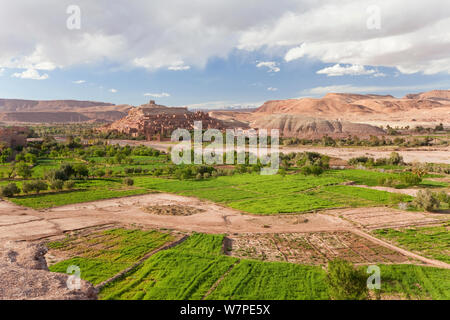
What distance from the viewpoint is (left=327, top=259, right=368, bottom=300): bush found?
12352 millimetres

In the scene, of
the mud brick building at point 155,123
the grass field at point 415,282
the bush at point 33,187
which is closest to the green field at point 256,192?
the bush at point 33,187

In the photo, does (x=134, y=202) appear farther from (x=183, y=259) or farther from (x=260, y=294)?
(x=260, y=294)

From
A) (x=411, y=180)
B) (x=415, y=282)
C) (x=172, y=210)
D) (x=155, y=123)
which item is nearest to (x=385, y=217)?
(x=415, y=282)

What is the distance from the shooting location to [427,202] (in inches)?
1045

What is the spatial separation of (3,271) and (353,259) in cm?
1802

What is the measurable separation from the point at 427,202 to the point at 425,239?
8065mm

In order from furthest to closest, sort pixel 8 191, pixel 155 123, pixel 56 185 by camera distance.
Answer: pixel 155 123 < pixel 56 185 < pixel 8 191

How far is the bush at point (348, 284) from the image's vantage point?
40.5 ft

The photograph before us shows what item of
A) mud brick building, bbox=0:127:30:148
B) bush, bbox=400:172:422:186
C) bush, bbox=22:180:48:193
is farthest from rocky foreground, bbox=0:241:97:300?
mud brick building, bbox=0:127:30:148

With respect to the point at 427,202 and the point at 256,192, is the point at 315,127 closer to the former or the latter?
the point at 256,192

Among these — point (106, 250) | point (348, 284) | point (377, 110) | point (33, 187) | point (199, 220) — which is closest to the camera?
point (348, 284)

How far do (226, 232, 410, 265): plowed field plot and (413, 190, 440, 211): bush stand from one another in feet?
33.9

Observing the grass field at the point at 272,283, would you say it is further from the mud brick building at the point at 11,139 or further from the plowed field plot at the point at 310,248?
the mud brick building at the point at 11,139
